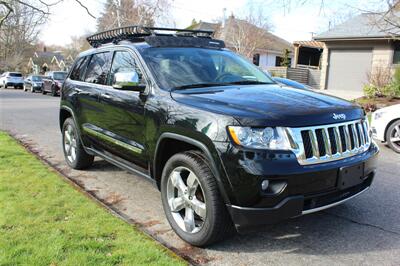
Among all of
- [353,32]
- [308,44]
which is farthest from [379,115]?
[308,44]

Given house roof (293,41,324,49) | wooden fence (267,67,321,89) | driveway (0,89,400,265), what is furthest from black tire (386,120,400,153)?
house roof (293,41,324,49)

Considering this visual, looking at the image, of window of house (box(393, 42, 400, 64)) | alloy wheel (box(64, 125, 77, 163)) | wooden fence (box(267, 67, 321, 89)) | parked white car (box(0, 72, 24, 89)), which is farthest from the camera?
parked white car (box(0, 72, 24, 89))

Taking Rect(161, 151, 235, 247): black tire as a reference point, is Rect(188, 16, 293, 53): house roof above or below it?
above

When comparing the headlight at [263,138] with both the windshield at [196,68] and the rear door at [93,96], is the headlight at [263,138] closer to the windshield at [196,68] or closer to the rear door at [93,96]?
the windshield at [196,68]

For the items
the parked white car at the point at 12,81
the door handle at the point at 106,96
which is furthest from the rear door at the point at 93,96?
the parked white car at the point at 12,81

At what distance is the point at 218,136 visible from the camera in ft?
11.5

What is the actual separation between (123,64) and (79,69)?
5.19 feet

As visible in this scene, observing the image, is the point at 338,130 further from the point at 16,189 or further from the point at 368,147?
the point at 16,189

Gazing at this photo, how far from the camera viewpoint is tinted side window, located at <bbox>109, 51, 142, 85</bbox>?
16.1 feet

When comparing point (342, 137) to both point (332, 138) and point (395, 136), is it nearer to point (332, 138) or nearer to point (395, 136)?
point (332, 138)

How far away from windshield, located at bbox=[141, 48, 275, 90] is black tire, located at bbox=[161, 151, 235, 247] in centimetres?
89

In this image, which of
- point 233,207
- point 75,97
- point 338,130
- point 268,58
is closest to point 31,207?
point 75,97

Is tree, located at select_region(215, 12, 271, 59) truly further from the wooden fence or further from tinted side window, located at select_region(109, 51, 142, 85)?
tinted side window, located at select_region(109, 51, 142, 85)

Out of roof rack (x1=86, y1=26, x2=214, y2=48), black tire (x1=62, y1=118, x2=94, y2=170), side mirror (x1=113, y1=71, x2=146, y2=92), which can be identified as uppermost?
roof rack (x1=86, y1=26, x2=214, y2=48)
